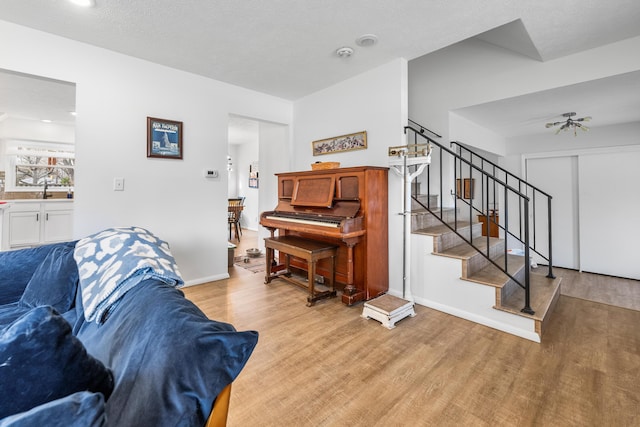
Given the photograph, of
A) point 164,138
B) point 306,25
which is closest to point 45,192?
point 164,138

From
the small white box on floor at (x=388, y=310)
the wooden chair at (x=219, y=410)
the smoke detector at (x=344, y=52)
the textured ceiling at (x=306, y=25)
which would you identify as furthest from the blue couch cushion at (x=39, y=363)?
the smoke detector at (x=344, y=52)

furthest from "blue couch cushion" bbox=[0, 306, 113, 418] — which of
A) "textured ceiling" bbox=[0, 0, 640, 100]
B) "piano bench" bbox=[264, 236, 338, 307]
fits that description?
"textured ceiling" bbox=[0, 0, 640, 100]

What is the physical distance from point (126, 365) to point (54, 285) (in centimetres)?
129

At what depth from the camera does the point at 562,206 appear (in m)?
4.78

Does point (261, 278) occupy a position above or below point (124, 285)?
below

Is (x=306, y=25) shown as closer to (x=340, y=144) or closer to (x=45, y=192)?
(x=340, y=144)

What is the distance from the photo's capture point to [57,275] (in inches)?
64.3

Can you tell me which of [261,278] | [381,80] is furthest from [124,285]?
[381,80]

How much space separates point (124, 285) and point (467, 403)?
1841 millimetres

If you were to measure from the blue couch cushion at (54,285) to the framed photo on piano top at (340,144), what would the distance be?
2.80m

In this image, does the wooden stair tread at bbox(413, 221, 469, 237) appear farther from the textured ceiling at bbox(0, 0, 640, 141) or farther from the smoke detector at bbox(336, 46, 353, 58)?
the smoke detector at bbox(336, 46, 353, 58)

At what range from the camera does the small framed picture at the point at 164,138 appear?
3.14 m

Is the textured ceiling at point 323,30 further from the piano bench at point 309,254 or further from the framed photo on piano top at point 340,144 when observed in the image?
the piano bench at point 309,254

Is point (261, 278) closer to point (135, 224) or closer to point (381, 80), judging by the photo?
point (135, 224)
